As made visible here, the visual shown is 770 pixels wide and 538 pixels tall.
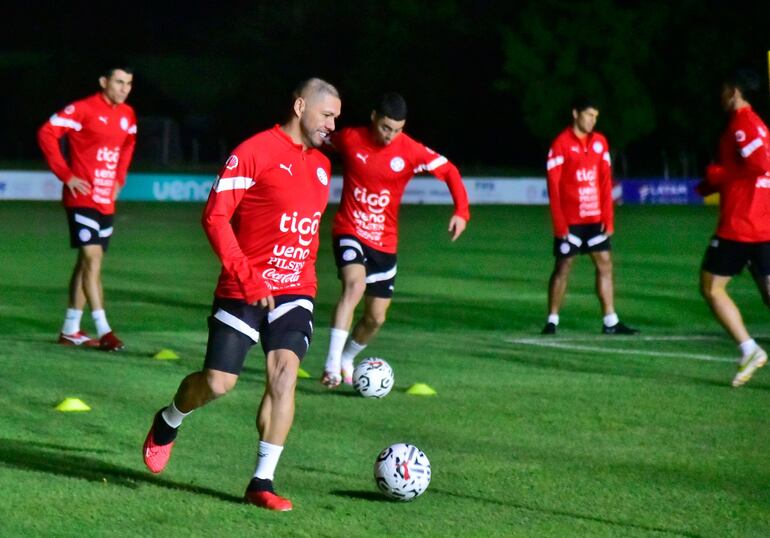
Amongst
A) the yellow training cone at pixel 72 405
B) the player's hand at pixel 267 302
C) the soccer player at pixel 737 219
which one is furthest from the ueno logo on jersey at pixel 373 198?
the player's hand at pixel 267 302

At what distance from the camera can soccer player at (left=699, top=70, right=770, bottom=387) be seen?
10.8 metres

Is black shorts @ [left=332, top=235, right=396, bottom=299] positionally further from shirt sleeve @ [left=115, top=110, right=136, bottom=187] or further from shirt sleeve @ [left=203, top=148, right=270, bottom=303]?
shirt sleeve @ [left=203, top=148, right=270, bottom=303]

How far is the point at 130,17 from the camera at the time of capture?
11412cm

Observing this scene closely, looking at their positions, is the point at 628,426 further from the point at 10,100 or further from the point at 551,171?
the point at 10,100

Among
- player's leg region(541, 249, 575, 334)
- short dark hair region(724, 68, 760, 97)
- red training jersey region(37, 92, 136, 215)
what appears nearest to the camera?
short dark hair region(724, 68, 760, 97)

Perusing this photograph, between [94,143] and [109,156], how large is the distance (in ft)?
0.58

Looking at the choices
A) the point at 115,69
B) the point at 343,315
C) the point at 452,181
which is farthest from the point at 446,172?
the point at 115,69

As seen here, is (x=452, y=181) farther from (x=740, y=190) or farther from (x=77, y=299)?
(x=77, y=299)

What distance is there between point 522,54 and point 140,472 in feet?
226

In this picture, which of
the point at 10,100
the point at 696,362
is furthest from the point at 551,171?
the point at 10,100

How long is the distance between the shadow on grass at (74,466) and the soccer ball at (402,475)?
691 mm

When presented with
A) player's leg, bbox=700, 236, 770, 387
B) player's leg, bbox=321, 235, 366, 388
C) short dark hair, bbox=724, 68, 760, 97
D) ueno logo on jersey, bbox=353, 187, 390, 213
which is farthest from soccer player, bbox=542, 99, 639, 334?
player's leg, bbox=321, 235, 366, 388

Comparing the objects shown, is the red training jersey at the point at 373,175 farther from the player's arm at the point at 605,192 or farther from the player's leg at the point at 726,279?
the player's arm at the point at 605,192

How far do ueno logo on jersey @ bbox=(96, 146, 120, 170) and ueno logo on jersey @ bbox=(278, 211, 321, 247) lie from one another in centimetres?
601
